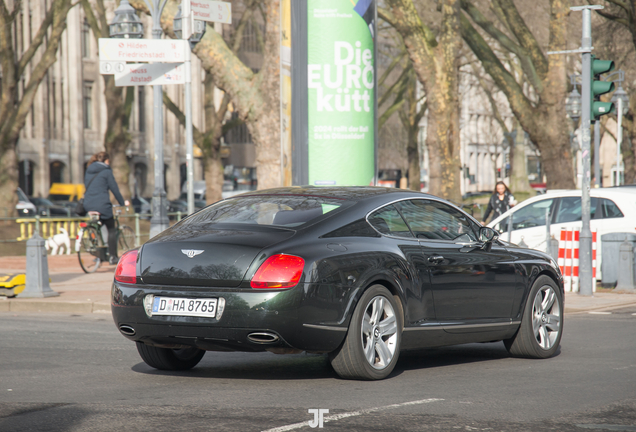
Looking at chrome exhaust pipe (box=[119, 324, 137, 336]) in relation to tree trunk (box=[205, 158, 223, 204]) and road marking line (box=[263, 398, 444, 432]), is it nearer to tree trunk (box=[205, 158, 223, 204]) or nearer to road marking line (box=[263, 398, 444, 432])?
road marking line (box=[263, 398, 444, 432])

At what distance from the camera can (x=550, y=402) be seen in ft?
19.8

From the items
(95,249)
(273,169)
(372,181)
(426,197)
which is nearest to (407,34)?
(273,169)

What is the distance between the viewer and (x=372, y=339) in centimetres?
664

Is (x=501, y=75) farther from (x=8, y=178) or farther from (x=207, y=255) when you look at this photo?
(x=207, y=255)

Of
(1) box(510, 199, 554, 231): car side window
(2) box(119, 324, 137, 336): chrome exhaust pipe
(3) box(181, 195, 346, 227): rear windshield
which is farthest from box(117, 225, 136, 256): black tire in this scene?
(2) box(119, 324, 137, 336): chrome exhaust pipe

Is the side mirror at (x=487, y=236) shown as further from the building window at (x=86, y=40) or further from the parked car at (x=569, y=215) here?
the building window at (x=86, y=40)

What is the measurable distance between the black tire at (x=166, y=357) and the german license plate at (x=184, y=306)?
0.83 metres

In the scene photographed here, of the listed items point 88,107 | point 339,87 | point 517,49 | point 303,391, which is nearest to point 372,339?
point 303,391

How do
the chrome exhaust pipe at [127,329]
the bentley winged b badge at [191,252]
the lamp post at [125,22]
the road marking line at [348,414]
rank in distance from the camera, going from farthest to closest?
the lamp post at [125,22] < the chrome exhaust pipe at [127,329] < the bentley winged b badge at [191,252] < the road marking line at [348,414]

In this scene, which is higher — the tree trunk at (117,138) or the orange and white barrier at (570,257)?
the tree trunk at (117,138)

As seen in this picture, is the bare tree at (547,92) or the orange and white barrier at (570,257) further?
the bare tree at (547,92)

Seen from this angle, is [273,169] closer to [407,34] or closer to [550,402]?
[407,34]

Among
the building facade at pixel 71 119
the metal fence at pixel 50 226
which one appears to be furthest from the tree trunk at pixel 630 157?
the building facade at pixel 71 119

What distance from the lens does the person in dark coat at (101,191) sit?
16281 millimetres
